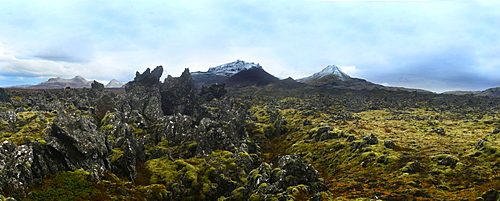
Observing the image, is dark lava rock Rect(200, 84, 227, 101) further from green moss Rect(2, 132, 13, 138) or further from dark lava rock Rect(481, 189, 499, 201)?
dark lava rock Rect(481, 189, 499, 201)

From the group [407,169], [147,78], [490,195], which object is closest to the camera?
[490,195]

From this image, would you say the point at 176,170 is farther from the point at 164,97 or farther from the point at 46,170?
the point at 164,97

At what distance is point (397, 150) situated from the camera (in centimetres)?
5659

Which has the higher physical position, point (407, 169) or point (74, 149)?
point (74, 149)

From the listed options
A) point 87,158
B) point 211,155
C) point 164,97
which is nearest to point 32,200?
point 87,158

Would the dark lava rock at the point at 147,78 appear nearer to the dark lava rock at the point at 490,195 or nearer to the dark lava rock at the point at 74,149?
the dark lava rock at the point at 74,149

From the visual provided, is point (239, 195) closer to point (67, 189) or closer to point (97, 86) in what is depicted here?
point (67, 189)

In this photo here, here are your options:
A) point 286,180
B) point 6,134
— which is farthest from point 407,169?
point 6,134

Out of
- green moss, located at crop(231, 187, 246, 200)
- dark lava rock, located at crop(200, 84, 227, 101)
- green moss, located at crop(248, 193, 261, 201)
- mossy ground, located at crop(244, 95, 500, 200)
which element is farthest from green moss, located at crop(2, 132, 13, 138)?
dark lava rock, located at crop(200, 84, 227, 101)

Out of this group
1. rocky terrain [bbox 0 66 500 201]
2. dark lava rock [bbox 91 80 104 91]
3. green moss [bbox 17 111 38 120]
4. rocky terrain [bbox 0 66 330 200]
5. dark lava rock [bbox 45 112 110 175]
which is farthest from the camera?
dark lava rock [bbox 91 80 104 91]

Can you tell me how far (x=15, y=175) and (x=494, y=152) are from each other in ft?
244

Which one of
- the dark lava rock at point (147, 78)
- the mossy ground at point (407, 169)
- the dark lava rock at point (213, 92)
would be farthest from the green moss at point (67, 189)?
the dark lava rock at point (213, 92)

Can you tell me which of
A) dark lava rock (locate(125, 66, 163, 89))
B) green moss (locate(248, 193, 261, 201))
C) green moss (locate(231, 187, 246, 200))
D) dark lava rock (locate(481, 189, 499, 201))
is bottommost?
green moss (locate(231, 187, 246, 200))

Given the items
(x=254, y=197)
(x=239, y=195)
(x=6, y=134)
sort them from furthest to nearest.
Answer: (x=6, y=134)
(x=239, y=195)
(x=254, y=197)
